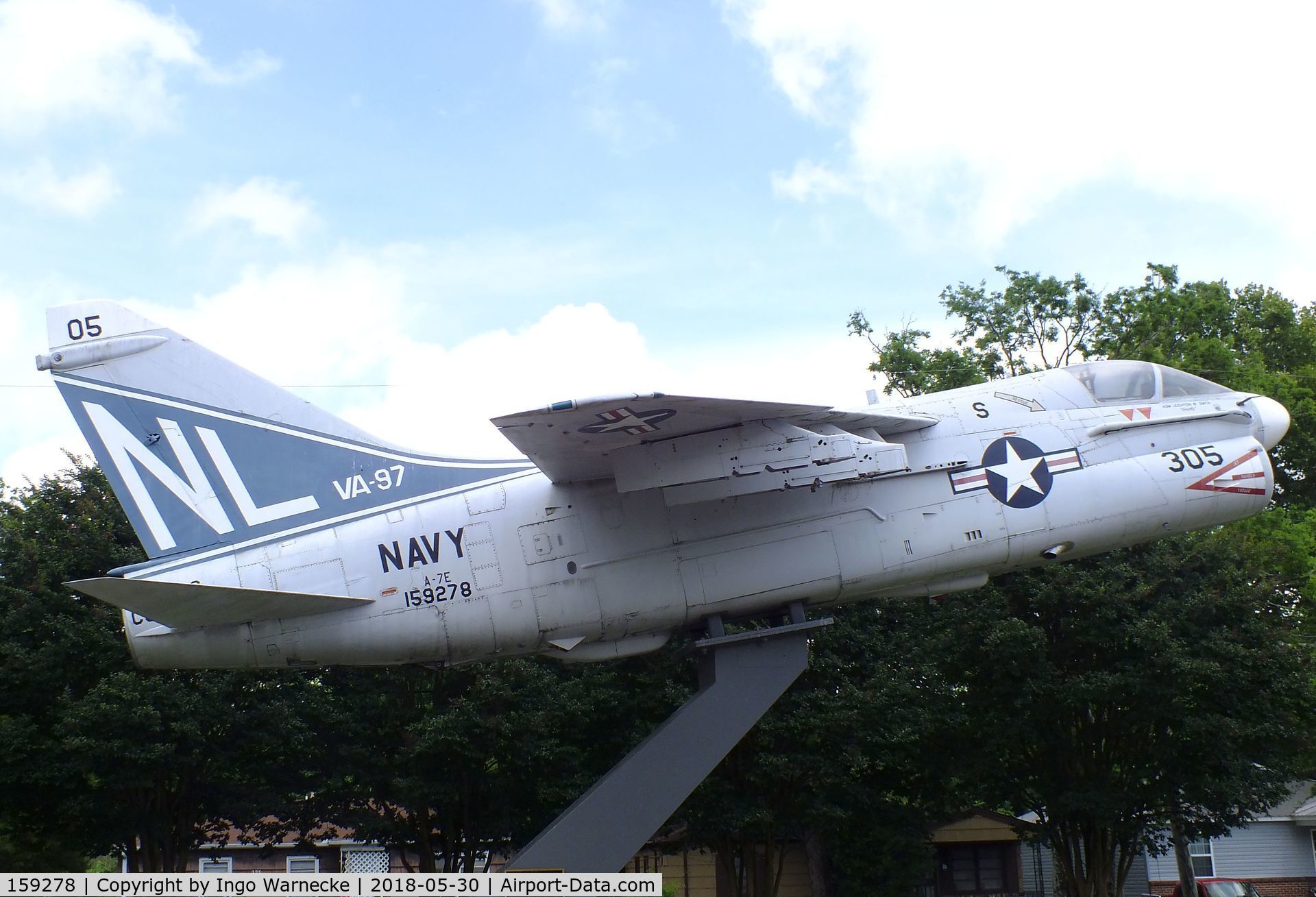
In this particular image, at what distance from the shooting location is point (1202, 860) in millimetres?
32062

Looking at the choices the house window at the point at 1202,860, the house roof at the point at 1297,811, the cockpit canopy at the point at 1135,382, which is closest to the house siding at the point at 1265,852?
the house window at the point at 1202,860

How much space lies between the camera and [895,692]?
20.3 meters

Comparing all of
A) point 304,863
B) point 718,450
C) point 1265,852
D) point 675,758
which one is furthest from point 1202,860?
point 718,450

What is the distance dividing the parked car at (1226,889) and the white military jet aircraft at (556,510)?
69.9 ft

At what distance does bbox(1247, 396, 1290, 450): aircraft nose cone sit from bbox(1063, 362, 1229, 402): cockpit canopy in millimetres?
404

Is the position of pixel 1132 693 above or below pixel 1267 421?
below

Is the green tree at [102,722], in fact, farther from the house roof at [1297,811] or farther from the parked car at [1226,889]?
the house roof at [1297,811]

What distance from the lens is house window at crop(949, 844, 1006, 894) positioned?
29203 millimetres

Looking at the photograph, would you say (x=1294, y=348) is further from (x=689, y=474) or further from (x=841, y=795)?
(x=689, y=474)

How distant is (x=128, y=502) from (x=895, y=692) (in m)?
14.3

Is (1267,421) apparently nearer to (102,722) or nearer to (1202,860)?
(102,722)

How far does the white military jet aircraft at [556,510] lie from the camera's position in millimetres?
10070

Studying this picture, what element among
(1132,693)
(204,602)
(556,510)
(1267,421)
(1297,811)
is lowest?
(1297,811)

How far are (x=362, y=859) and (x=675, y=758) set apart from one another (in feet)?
84.4
